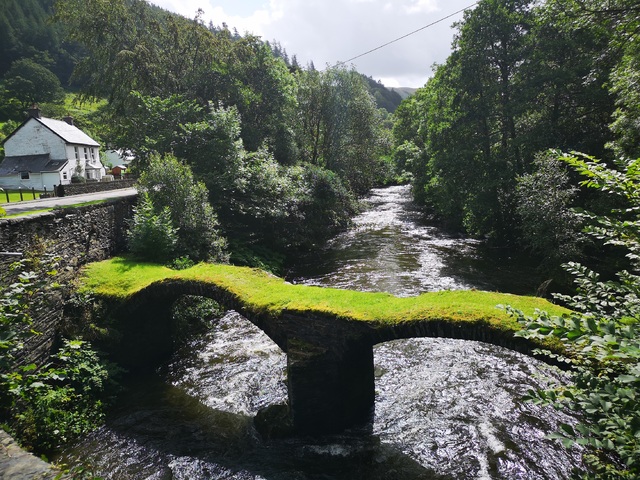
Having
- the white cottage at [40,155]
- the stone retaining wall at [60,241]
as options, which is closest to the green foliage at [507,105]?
the stone retaining wall at [60,241]

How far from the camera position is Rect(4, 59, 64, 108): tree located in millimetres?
73500

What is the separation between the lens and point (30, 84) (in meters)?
75.1

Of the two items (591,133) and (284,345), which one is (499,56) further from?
(284,345)

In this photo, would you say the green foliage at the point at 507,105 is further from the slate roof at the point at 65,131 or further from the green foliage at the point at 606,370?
the slate roof at the point at 65,131

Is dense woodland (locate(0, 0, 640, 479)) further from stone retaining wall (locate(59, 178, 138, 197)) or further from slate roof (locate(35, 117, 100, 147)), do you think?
slate roof (locate(35, 117, 100, 147))

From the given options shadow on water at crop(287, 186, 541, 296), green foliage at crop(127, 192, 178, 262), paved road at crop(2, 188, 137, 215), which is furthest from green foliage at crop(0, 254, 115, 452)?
shadow on water at crop(287, 186, 541, 296)

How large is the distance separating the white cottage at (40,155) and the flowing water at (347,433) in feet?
136

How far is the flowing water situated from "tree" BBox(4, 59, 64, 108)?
8549 cm

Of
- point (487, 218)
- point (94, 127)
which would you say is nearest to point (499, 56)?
point (487, 218)

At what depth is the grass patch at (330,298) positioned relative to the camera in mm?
7680

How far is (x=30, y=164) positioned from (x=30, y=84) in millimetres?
45440

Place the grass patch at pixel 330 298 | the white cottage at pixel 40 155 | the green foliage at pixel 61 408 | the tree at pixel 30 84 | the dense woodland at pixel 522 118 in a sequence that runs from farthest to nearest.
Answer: the tree at pixel 30 84, the white cottage at pixel 40 155, the dense woodland at pixel 522 118, the green foliage at pixel 61 408, the grass patch at pixel 330 298

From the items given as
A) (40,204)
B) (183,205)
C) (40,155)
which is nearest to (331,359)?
(183,205)

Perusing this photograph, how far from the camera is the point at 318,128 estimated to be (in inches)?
1612
